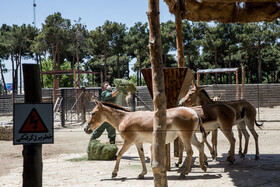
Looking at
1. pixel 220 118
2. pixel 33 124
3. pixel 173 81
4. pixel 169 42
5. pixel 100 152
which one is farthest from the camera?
pixel 169 42

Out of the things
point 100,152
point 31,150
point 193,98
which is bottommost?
point 100,152

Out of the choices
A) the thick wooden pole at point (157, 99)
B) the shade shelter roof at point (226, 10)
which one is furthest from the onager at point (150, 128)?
the shade shelter roof at point (226, 10)

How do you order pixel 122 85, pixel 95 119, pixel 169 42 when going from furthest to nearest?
pixel 169 42 → pixel 122 85 → pixel 95 119

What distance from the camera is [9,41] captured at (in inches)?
1976

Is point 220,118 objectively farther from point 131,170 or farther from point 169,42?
point 169,42

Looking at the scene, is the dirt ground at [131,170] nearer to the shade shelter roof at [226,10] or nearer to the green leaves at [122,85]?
the shade shelter roof at [226,10]

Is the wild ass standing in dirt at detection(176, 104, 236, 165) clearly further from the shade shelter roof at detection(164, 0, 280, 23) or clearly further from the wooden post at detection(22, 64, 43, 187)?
the wooden post at detection(22, 64, 43, 187)

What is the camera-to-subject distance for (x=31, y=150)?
3.88 meters

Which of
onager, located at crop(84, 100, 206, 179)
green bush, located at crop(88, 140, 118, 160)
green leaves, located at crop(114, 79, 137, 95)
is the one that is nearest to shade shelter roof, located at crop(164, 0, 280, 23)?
onager, located at crop(84, 100, 206, 179)

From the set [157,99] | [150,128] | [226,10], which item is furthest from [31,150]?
[226,10]

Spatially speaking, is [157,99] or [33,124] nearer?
[33,124]

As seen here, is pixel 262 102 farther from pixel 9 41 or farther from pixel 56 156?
pixel 9 41

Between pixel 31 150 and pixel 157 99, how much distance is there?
2.00m

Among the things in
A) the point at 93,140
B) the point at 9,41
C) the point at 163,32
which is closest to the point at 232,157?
the point at 93,140
